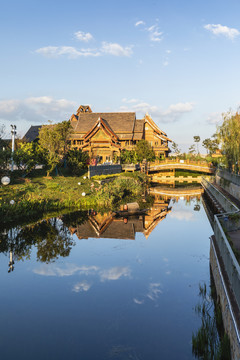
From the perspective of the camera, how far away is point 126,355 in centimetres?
805

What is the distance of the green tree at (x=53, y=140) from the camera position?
3631 cm

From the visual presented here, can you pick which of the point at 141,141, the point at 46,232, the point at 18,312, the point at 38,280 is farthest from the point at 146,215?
the point at 141,141

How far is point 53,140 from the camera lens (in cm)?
3816

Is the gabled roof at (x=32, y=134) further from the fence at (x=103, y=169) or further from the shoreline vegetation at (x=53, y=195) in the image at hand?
the shoreline vegetation at (x=53, y=195)

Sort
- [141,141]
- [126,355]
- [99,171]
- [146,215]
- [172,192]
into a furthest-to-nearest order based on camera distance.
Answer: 1. [141,141]
2. [172,192]
3. [99,171]
4. [146,215]
5. [126,355]

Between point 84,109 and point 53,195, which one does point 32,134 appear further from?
point 53,195

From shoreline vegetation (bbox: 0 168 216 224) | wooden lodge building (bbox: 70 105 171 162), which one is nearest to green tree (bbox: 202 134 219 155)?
wooden lodge building (bbox: 70 105 171 162)

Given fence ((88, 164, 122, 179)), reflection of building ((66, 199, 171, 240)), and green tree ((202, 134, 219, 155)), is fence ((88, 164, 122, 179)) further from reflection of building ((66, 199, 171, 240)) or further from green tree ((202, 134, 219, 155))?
green tree ((202, 134, 219, 155))

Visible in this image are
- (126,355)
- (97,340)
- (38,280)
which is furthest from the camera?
(38,280)

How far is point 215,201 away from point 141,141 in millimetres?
34246

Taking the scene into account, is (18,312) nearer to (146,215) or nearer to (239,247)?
(239,247)

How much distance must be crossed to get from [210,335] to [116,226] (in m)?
14.2

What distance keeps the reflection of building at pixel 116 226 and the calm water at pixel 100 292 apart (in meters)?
0.15

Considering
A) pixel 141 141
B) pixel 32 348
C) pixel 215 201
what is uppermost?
pixel 141 141
